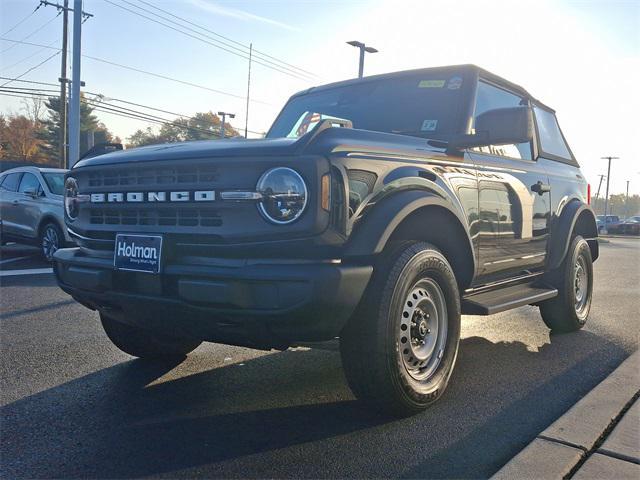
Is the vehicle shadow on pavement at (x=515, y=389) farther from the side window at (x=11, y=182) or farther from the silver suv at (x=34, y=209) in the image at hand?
the side window at (x=11, y=182)

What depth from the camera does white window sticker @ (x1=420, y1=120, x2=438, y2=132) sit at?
12.7 feet

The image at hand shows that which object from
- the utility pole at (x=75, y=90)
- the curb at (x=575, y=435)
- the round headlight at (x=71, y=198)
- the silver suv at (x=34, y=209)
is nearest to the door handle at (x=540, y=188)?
the curb at (x=575, y=435)

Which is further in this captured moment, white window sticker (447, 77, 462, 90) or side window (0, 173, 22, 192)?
side window (0, 173, 22, 192)

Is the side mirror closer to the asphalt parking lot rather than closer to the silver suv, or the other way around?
the asphalt parking lot

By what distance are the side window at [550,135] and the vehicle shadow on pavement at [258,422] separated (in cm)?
210

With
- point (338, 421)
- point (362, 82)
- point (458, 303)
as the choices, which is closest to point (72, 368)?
point (338, 421)

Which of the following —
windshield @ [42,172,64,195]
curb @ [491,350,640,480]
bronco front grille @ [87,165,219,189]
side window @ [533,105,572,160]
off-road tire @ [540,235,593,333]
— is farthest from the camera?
windshield @ [42,172,64,195]

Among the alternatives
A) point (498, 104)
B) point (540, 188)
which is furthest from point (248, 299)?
point (540, 188)

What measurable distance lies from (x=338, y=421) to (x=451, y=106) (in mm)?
2227

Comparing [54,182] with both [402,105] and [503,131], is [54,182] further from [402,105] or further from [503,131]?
[503,131]

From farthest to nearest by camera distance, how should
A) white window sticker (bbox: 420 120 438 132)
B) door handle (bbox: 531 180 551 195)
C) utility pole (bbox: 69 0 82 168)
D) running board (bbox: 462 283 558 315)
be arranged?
utility pole (bbox: 69 0 82 168) → door handle (bbox: 531 180 551 195) → white window sticker (bbox: 420 120 438 132) → running board (bbox: 462 283 558 315)

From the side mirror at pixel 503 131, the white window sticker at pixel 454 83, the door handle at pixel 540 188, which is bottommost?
the door handle at pixel 540 188

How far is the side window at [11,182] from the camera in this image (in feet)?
36.0

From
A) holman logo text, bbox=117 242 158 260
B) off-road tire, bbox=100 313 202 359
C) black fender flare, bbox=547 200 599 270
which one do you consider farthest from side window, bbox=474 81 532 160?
off-road tire, bbox=100 313 202 359
